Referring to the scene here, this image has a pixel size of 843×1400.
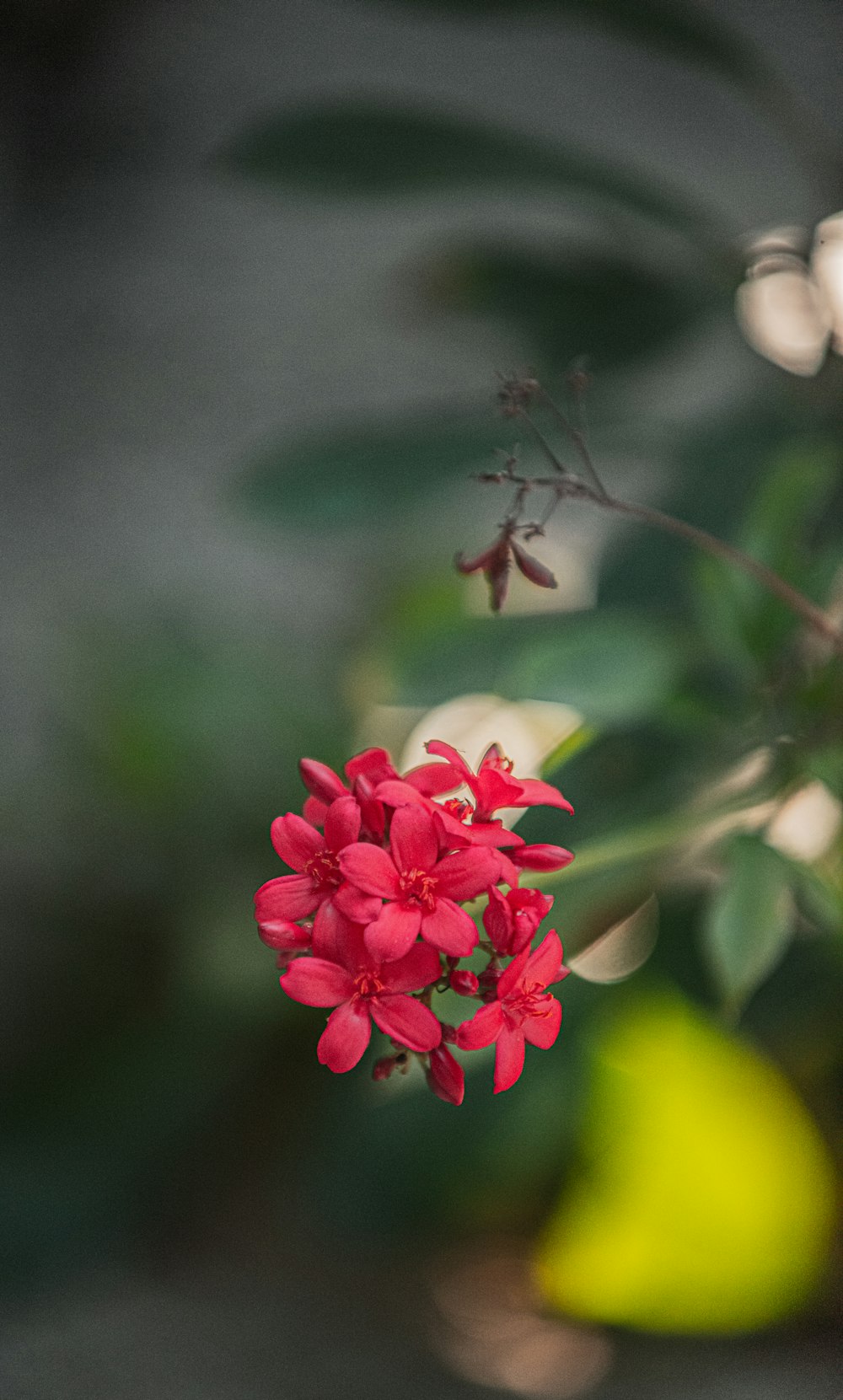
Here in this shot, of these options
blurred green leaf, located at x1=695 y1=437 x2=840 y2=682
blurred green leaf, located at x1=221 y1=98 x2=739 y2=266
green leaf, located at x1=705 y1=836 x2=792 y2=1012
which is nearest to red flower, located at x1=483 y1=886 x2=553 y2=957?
green leaf, located at x1=705 y1=836 x2=792 y2=1012

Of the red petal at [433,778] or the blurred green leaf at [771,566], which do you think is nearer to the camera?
the red petal at [433,778]

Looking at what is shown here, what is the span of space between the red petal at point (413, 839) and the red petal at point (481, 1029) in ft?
0.16

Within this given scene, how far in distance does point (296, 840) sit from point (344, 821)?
Result: 0.02 metres

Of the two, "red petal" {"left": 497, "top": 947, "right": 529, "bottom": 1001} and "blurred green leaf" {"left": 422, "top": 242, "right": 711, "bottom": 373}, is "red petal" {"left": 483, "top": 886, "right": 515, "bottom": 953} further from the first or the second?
"blurred green leaf" {"left": 422, "top": 242, "right": 711, "bottom": 373}

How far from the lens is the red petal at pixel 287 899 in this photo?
33 centimetres

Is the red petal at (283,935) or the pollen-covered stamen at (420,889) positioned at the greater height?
the pollen-covered stamen at (420,889)

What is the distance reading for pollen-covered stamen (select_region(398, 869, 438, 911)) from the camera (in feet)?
1.01

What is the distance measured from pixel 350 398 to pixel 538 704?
767 millimetres

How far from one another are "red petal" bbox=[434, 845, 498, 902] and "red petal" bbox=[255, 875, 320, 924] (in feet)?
0.17

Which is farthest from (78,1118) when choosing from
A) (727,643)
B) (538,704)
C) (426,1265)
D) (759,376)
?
(759,376)

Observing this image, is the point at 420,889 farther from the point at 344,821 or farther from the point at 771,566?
the point at 771,566

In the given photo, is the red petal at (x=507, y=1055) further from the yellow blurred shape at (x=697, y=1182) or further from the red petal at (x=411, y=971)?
the yellow blurred shape at (x=697, y=1182)

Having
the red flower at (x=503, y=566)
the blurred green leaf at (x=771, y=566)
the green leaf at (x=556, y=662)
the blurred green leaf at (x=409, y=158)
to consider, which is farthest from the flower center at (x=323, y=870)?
the blurred green leaf at (x=409, y=158)

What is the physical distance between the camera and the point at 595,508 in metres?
1.23
